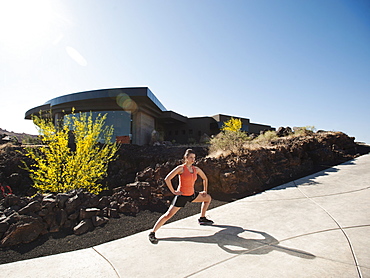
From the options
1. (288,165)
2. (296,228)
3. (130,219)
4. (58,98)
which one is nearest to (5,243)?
(130,219)

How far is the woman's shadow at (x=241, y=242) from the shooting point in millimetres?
2848

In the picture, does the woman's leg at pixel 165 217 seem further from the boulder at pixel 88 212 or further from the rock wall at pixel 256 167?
the rock wall at pixel 256 167

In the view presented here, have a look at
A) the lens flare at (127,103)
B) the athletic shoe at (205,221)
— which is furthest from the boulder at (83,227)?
the lens flare at (127,103)

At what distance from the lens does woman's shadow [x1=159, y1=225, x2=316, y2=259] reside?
2848 mm

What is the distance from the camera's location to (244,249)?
295 centimetres

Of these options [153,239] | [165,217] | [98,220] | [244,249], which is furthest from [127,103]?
[244,249]

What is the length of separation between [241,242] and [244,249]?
0.73 feet

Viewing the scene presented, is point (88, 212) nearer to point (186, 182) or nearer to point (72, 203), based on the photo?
point (72, 203)

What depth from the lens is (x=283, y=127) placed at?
16.3m

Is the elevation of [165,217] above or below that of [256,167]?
below

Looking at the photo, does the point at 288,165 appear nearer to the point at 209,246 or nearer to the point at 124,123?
the point at 209,246

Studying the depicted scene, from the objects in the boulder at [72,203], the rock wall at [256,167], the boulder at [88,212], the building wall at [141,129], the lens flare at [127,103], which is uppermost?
the lens flare at [127,103]

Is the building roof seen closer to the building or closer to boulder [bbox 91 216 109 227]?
the building

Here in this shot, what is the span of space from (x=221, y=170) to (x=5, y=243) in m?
5.46
